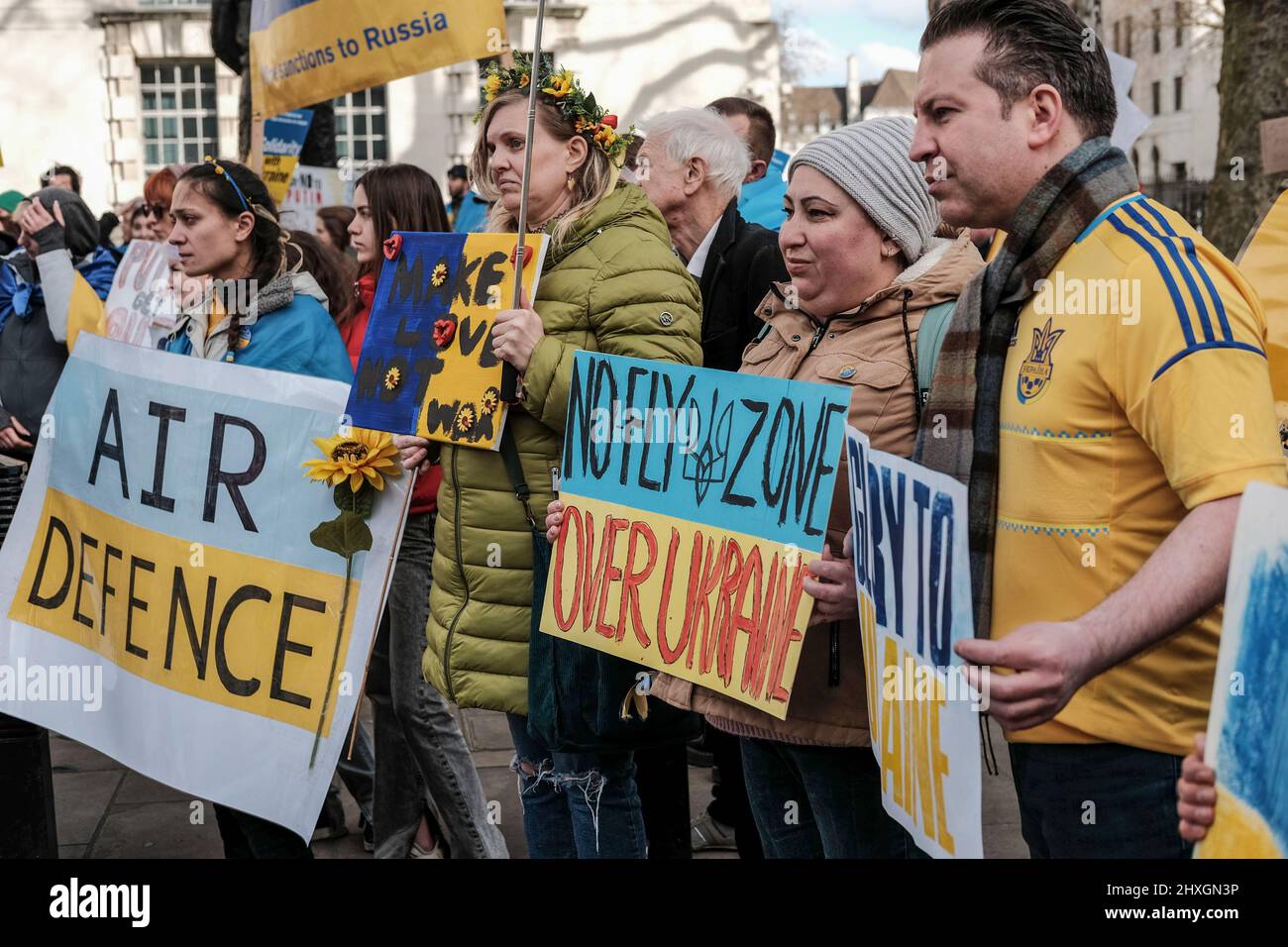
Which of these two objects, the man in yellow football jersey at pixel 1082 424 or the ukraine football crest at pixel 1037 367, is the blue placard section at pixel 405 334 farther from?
the ukraine football crest at pixel 1037 367

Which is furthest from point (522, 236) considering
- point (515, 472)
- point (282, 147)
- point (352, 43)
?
point (282, 147)

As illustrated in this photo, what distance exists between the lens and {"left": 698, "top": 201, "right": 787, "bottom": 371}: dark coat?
165 inches

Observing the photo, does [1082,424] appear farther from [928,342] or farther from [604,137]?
[604,137]

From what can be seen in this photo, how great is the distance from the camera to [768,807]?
2898 mm

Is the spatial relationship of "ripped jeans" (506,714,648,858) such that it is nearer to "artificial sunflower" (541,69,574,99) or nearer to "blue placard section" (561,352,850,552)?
"blue placard section" (561,352,850,552)

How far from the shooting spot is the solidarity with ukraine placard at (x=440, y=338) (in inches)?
125

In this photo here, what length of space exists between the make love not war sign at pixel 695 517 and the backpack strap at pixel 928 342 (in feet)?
0.51

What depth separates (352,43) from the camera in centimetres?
565

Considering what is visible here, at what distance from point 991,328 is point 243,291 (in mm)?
2313

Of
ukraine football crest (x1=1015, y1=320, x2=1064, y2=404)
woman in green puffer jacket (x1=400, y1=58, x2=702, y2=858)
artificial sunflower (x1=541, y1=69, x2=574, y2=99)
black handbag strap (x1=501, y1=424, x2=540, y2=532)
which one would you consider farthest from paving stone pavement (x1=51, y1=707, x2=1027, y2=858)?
ukraine football crest (x1=1015, y1=320, x2=1064, y2=404)
